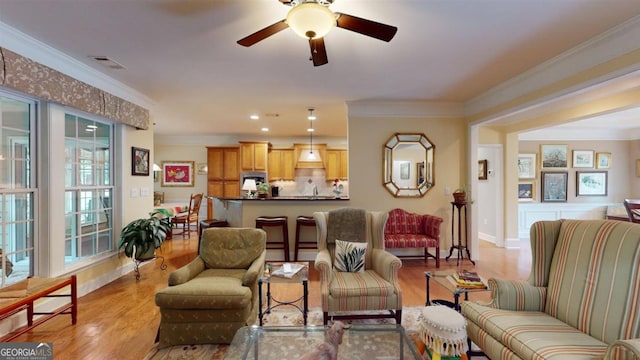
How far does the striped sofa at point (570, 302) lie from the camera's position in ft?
4.97

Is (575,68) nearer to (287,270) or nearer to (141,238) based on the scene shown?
(287,270)

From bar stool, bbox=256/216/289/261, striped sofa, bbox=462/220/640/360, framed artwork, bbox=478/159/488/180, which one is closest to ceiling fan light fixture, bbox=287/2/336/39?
striped sofa, bbox=462/220/640/360

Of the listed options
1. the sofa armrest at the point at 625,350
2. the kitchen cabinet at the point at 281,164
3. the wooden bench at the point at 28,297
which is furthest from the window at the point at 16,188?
the kitchen cabinet at the point at 281,164

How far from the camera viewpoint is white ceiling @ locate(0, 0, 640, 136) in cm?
211

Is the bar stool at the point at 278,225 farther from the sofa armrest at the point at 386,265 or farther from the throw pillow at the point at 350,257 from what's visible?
the sofa armrest at the point at 386,265

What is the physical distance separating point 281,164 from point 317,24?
613cm

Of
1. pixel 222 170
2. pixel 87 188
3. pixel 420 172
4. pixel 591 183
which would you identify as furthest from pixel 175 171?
pixel 591 183

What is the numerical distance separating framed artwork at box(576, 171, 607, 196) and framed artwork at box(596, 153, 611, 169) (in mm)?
133

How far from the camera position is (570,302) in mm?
1807

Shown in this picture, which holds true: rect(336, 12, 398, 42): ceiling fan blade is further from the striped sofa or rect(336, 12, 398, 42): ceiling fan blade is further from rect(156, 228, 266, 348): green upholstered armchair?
rect(156, 228, 266, 348): green upholstered armchair

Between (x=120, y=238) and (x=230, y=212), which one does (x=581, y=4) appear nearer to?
(x=230, y=212)

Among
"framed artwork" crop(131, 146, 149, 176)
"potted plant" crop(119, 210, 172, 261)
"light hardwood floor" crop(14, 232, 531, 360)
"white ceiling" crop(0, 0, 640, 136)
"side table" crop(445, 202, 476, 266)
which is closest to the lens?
"white ceiling" crop(0, 0, 640, 136)

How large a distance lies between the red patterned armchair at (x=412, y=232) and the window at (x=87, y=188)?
3868 millimetres

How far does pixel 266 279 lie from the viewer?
2.46 meters
